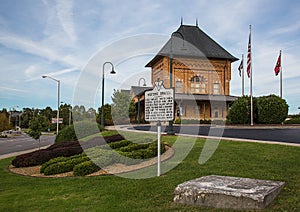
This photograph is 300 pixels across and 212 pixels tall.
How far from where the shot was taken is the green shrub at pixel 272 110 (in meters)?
34.8

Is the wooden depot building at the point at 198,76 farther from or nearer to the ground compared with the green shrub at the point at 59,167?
farther from the ground

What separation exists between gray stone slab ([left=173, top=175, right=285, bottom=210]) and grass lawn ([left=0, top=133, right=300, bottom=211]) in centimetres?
20

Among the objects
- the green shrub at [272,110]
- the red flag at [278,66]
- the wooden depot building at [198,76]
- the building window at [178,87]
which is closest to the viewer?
the green shrub at [272,110]

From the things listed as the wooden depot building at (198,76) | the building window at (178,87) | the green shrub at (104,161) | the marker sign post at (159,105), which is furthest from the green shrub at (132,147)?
the building window at (178,87)

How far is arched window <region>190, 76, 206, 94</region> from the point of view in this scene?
53850 millimetres

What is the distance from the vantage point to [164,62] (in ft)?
173

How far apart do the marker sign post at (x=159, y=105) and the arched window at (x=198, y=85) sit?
144ft

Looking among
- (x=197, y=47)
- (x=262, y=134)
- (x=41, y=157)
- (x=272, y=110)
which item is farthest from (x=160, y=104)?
(x=197, y=47)

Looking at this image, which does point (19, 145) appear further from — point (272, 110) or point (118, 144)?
point (272, 110)

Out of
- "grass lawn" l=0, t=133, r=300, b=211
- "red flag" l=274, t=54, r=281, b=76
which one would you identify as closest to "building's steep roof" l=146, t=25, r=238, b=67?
"red flag" l=274, t=54, r=281, b=76

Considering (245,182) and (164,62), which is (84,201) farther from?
(164,62)

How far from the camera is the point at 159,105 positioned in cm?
991

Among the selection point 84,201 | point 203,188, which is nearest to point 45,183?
point 84,201

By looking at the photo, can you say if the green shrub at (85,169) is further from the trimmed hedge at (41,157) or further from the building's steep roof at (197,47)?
the building's steep roof at (197,47)
